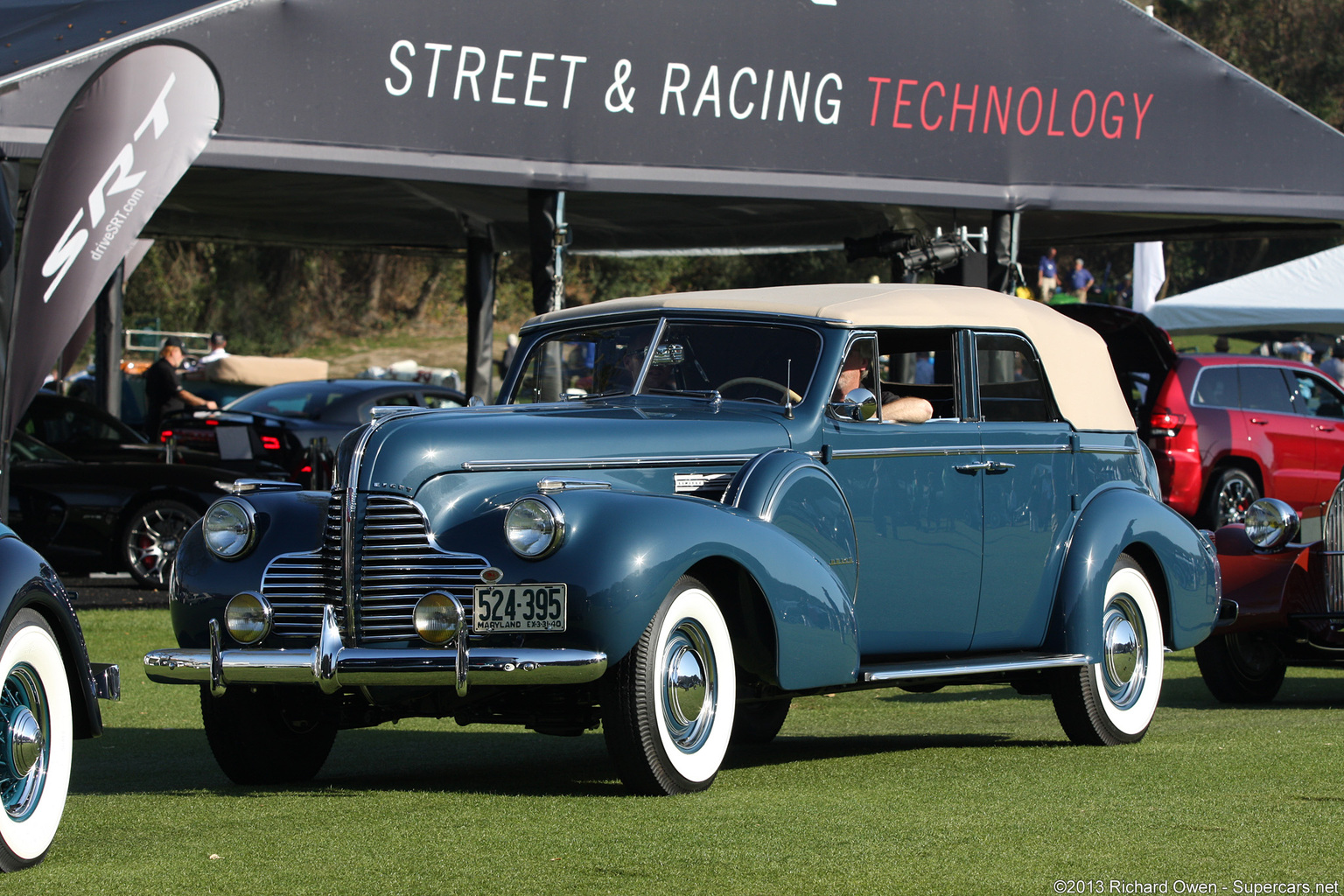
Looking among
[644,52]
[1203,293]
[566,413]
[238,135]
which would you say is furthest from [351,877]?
[1203,293]

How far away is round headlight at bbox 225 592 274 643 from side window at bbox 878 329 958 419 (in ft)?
8.90

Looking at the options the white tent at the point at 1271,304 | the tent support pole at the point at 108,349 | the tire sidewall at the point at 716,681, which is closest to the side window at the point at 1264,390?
the white tent at the point at 1271,304

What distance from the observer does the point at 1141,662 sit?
7.76 metres

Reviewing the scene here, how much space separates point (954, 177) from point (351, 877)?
10.7m

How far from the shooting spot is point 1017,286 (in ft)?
A: 51.0

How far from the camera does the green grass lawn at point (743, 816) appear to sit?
176 inches

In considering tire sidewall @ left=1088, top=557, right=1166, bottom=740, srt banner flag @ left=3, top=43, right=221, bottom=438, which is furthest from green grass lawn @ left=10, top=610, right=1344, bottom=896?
srt banner flag @ left=3, top=43, right=221, bottom=438

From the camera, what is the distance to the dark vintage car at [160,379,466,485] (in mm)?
16281

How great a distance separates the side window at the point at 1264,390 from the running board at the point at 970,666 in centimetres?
936

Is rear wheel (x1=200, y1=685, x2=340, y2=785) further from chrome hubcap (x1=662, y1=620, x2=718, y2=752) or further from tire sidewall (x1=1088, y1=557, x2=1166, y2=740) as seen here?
tire sidewall (x1=1088, y1=557, x2=1166, y2=740)

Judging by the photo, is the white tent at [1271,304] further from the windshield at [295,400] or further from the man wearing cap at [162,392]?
the man wearing cap at [162,392]

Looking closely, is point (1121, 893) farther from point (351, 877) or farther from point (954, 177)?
point (954, 177)

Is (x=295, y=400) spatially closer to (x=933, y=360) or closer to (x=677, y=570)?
(x=933, y=360)

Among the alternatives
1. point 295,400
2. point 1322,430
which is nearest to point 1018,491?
point 1322,430
